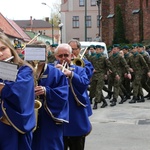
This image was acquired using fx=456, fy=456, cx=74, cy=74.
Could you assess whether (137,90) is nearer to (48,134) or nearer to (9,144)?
(48,134)

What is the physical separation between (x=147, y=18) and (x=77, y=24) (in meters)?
41.9

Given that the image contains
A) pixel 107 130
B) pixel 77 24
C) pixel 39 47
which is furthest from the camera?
pixel 77 24

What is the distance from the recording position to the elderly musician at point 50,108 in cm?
449

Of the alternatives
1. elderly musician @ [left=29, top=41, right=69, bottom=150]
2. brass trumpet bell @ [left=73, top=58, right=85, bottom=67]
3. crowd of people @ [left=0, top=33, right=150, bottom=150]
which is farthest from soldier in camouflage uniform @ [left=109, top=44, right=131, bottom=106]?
elderly musician @ [left=29, top=41, right=69, bottom=150]

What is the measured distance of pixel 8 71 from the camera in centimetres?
331

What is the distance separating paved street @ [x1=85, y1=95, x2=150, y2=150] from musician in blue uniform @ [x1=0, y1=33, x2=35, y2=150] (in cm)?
415

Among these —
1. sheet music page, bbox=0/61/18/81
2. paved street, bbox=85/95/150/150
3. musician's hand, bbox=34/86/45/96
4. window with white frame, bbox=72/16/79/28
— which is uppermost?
window with white frame, bbox=72/16/79/28

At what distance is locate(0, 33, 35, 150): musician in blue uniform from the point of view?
346 centimetres

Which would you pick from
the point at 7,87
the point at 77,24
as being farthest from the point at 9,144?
the point at 77,24

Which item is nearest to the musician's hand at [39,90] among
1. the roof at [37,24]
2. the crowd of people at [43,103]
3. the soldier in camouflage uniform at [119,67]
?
the crowd of people at [43,103]

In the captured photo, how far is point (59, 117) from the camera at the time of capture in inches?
179

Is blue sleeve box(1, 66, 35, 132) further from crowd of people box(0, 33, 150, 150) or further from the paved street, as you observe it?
the paved street

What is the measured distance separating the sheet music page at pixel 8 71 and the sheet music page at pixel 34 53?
104 centimetres

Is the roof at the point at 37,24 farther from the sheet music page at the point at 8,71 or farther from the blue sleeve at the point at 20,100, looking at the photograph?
the sheet music page at the point at 8,71
